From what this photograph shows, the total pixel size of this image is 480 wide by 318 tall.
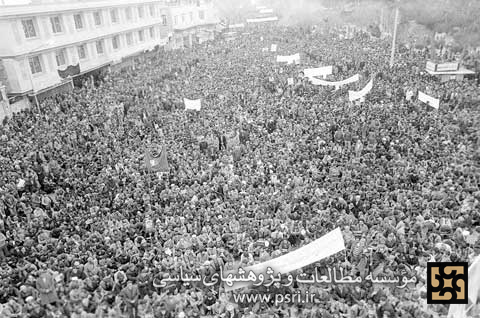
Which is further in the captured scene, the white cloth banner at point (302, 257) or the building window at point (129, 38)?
the building window at point (129, 38)

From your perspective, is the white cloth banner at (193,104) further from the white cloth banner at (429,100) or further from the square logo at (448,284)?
the square logo at (448,284)

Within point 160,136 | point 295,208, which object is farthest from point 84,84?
point 295,208

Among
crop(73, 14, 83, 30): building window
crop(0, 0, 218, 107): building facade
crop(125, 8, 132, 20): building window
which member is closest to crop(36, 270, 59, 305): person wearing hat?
crop(0, 0, 218, 107): building facade

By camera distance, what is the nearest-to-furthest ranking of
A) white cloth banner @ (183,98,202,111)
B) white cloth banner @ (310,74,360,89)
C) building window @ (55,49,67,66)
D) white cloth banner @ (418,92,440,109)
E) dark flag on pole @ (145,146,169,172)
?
1. dark flag on pole @ (145,146,169,172)
2. white cloth banner @ (418,92,440,109)
3. white cloth banner @ (183,98,202,111)
4. white cloth banner @ (310,74,360,89)
5. building window @ (55,49,67,66)

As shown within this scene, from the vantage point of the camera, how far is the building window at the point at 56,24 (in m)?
25.7

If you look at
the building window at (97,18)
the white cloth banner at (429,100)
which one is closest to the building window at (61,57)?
the building window at (97,18)

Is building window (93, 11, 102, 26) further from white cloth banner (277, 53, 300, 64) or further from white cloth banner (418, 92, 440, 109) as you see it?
white cloth banner (418, 92, 440, 109)

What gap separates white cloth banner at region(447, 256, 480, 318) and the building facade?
22.5m

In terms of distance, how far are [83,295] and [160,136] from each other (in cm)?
959

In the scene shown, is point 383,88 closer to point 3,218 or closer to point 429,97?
point 429,97

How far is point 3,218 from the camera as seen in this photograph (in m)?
11.5

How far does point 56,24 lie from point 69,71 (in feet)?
11.8

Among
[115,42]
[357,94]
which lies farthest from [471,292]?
[115,42]

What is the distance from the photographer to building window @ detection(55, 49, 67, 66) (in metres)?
26.0
